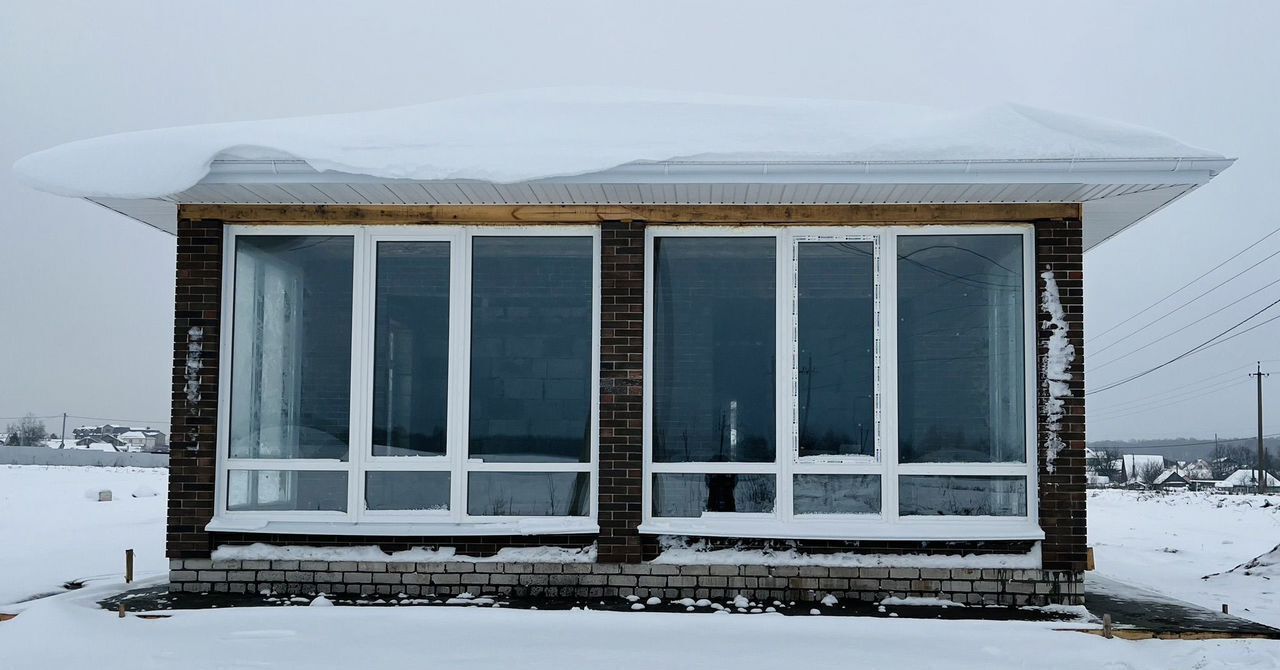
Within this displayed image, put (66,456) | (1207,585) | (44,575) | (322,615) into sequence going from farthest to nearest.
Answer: (66,456), (1207,585), (44,575), (322,615)

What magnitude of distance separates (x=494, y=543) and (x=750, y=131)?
329 centimetres

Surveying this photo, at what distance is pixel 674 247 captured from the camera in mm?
6781

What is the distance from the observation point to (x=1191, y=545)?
493 inches

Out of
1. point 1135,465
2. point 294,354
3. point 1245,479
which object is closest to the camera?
point 294,354

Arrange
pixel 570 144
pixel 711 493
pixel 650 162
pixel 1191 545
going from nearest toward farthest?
1. pixel 650 162
2. pixel 570 144
3. pixel 711 493
4. pixel 1191 545

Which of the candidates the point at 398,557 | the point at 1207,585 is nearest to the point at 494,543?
the point at 398,557

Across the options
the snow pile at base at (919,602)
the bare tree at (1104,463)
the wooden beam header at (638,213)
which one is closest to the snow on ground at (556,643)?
the snow pile at base at (919,602)

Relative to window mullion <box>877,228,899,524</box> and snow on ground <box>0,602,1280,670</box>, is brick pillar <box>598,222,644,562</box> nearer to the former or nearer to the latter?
snow on ground <box>0,602,1280,670</box>

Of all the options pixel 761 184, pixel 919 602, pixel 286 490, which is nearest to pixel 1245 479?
pixel 919 602

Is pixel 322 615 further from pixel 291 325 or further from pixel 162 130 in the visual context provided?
pixel 162 130

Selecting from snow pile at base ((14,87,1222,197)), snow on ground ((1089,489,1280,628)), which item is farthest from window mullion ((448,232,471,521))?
snow on ground ((1089,489,1280,628))

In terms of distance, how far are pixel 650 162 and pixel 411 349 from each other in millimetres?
2221

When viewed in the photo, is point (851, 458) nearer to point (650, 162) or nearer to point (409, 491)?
point (650, 162)

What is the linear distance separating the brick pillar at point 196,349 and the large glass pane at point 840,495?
4.09 metres
